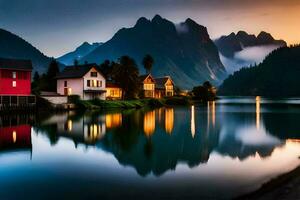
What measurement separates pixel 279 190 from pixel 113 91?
9488 centimetres

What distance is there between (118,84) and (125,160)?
83.8 metres

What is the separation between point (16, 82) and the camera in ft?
238

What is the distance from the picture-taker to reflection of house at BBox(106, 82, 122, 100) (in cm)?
10650

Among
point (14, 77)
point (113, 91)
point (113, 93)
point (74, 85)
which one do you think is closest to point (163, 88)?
point (113, 91)

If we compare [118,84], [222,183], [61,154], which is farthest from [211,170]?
[118,84]

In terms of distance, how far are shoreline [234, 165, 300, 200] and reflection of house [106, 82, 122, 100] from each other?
88.5m

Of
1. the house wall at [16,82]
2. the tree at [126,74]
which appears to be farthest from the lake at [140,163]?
the tree at [126,74]

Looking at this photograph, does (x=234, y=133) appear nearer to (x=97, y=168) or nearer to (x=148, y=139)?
(x=148, y=139)

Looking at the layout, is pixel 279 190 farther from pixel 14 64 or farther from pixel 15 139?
pixel 14 64

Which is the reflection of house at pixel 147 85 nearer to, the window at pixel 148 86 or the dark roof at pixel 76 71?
the window at pixel 148 86

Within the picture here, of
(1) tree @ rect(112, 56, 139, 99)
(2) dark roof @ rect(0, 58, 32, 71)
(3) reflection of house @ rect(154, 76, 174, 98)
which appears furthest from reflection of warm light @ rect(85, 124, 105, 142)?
(3) reflection of house @ rect(154, 76, 174, 98)

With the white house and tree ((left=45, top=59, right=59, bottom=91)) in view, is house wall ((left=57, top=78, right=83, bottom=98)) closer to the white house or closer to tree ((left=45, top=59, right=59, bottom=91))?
the white house

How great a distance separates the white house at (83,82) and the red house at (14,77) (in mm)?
19796

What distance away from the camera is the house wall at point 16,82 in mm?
70250
